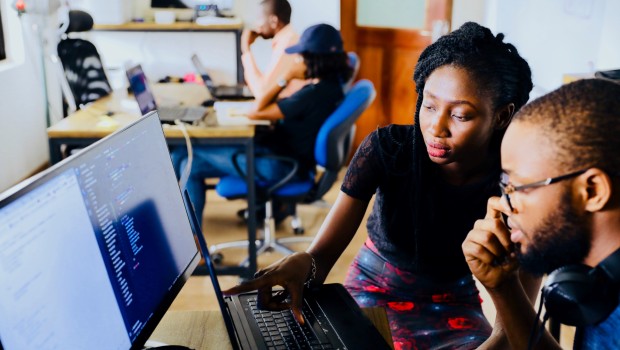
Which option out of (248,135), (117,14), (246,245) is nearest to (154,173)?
(248,135)

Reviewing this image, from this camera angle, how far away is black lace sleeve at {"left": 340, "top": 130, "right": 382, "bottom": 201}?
138 cm

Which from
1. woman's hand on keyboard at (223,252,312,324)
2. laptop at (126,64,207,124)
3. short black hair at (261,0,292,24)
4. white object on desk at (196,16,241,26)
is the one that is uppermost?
short black hair at (261,0,292,24)

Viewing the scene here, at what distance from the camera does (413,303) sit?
140 cm

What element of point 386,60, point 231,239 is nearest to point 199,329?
point 231,239

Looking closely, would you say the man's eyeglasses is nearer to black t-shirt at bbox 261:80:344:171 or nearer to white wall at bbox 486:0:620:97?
black t-shirt at bbox 261:80:344:171

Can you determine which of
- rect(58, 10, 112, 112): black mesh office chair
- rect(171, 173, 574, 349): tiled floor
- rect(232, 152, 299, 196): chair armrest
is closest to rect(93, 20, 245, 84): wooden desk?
rect(58, 10, 112, 112): black mesh office chair

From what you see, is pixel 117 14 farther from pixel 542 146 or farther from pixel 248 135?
pixel 542 146

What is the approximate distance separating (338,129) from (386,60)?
184cm

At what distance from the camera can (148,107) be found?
263 centimetres

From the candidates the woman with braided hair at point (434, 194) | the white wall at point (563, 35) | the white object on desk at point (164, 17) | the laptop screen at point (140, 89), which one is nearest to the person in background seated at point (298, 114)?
the laptop screen at point (140, 89)

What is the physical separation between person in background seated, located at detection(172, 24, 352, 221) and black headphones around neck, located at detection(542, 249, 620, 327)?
6.23 ft

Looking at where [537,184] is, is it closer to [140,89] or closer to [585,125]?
[585,125]

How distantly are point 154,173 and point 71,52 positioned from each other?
244 cm

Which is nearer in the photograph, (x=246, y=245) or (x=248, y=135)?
(x=248, y=135)
